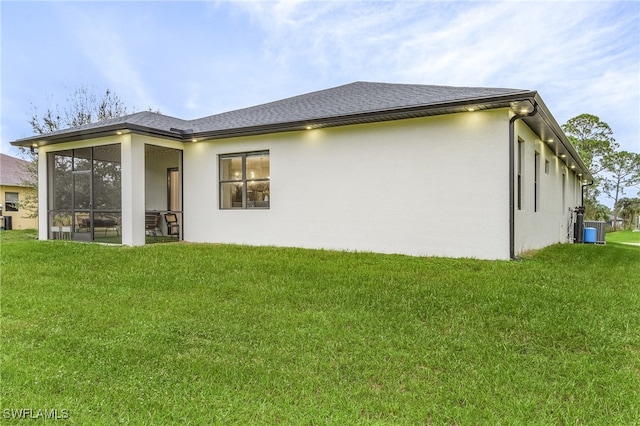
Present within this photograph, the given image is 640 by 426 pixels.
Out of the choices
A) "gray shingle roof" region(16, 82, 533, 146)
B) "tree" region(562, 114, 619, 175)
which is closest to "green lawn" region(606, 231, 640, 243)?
"tree" region(562, 114, 619, 175)

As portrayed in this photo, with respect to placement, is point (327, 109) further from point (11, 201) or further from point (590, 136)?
point (590, 136)

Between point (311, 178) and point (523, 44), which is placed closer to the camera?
point (311, 178)

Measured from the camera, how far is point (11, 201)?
2097 cm

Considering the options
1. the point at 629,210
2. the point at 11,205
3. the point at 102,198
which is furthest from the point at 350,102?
the point at 629,210

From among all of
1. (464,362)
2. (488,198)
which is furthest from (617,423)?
(488,198)

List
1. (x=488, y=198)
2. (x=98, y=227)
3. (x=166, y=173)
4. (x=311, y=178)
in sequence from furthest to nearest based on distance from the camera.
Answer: (x=166, y=173) < (x=98, y=227) < (x=311, y=178) < (x=488, y=198)

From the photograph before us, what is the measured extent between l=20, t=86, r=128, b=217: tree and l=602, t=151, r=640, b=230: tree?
3487 centimetres

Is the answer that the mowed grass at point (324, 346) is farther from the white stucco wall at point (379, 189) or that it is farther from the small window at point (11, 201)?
the small window at point (11, 201)

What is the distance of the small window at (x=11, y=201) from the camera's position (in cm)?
2069

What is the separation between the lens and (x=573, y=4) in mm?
10625

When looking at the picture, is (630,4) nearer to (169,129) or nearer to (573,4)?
(573,4)

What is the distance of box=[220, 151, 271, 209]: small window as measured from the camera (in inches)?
383

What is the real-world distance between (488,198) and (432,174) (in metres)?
1.16

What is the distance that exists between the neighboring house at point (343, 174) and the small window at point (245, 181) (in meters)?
0.03
